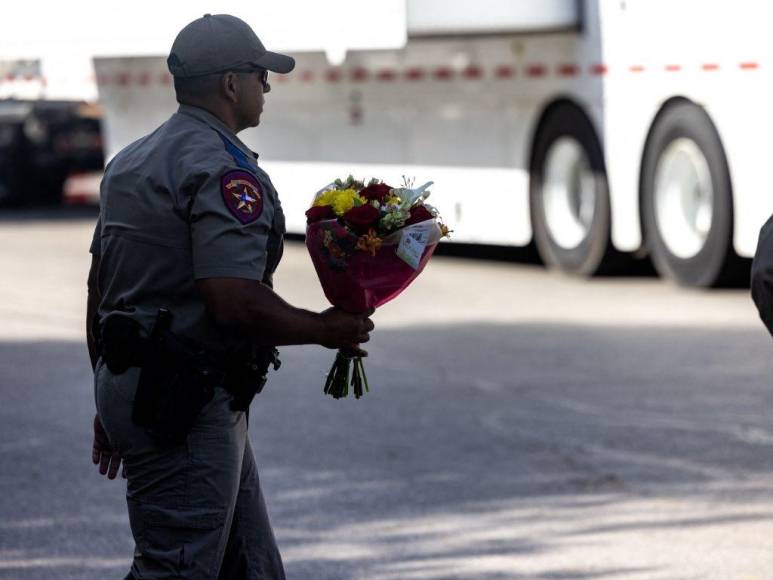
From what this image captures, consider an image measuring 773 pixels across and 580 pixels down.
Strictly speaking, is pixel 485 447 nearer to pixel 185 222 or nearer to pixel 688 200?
pixel 185 222

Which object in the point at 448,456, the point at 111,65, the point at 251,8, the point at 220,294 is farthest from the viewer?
the point at 111,65

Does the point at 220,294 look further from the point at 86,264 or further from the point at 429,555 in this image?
the point at 86,264

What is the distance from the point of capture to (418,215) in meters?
4.31

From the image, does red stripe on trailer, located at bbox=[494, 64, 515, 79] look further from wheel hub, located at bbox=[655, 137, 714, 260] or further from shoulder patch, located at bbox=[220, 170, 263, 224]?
shoulder patch, located at bbox=[220, 170, 263, 224]

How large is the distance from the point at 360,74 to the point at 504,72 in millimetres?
1577

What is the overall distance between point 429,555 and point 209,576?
7.13 feet

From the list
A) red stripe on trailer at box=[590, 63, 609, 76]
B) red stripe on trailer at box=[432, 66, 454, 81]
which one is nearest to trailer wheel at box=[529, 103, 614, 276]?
red stripe on trailer at box=[590, 63, 609, 76]

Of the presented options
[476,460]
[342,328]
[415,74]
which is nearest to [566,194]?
[415,74]

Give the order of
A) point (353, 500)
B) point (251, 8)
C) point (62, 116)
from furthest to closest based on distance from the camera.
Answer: point (62, 116) → point (251, 8) → point (353, 500)

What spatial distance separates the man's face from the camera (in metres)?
4.22

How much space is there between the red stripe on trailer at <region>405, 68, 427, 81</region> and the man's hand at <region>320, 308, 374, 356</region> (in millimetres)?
10936

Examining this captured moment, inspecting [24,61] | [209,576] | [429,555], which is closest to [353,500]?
[429,555]

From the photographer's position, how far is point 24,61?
19.2 m

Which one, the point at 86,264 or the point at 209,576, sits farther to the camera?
the point at 86,264
